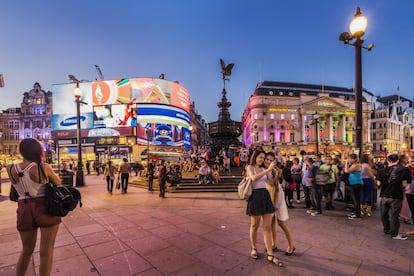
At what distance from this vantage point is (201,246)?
163 inches

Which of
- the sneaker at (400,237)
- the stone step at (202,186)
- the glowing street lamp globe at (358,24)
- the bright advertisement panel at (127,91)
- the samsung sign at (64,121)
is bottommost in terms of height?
the stone step at (202,186)

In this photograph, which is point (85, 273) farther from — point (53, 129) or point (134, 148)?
point (53, 129)

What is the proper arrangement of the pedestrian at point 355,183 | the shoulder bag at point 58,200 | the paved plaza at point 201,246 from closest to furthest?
the shoulder bag at point 58,200 < the paved plaza at point 201,246 < the pedestrian at point 355,183

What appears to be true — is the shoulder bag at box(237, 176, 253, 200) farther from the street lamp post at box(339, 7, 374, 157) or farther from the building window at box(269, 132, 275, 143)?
the building window at box(269, 132, 275, 143)

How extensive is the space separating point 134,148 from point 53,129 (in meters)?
19.9

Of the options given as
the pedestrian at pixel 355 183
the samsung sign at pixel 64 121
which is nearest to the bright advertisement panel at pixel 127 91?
the samsung sign at pixel 64 121

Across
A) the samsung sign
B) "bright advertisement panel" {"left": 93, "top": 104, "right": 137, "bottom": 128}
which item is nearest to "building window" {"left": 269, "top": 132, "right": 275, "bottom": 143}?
"bright advertisement panel" {"left": 93, "top": 104, "right": 137, "bottom": 128}

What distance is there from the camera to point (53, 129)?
149 feet

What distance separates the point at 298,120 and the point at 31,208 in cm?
6926

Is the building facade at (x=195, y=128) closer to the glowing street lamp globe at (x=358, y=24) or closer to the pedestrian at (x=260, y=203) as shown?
the glowing street lamp globe at (x=358, y=24)

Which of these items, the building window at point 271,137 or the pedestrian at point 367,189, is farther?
the building window at point 271,137

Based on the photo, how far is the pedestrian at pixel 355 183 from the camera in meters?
6.10

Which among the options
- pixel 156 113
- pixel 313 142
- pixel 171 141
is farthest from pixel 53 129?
pixel 313 142

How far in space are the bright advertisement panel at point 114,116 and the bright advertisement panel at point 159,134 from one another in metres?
2.59
